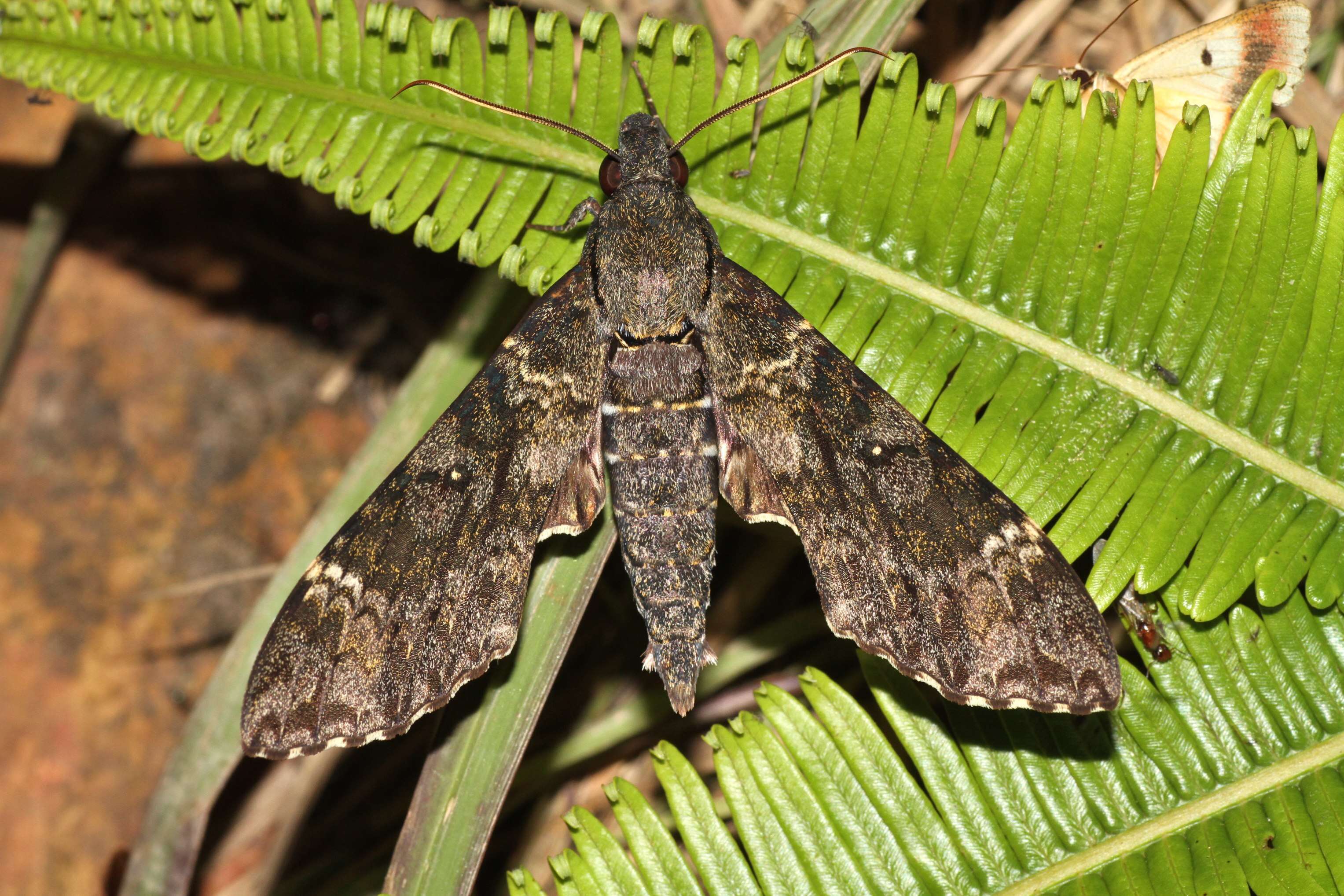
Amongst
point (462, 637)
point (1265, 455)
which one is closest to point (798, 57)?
point (1265, 455)

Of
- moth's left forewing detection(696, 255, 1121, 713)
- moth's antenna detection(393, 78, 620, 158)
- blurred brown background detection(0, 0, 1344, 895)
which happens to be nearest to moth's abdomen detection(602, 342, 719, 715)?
moth's left forewing detection(696, 255, 1121, 713)

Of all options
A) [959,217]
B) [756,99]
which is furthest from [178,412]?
[959,217]

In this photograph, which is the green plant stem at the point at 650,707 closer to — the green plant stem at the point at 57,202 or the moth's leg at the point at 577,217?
the moth's leg at the point at 577,217

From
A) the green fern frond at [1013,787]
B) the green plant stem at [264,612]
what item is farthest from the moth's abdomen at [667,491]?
the green plant stem at [264,612]

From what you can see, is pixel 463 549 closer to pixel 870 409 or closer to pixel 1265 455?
pixel 870 409

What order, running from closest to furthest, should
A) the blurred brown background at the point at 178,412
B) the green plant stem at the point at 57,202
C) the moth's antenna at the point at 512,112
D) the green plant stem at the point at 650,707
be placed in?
the moth's antenna at the point at 512,112 < the green plant stem at the point at 650,707 < the blurred brown background at the point at 178,412 < the green plant stem at the point at 57,202

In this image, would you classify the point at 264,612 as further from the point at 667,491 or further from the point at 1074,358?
the point at 1074,358
